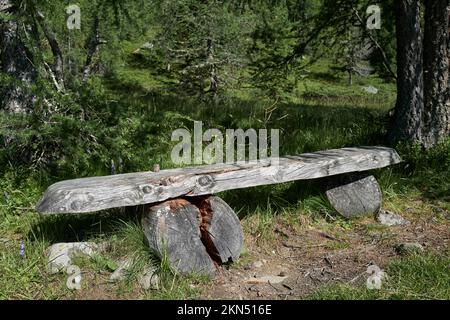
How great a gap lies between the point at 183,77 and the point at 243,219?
8.31m

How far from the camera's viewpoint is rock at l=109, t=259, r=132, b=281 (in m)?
3.54

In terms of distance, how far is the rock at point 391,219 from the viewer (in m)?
4.82

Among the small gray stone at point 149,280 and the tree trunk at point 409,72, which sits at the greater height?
the tree trunk at point 409,72

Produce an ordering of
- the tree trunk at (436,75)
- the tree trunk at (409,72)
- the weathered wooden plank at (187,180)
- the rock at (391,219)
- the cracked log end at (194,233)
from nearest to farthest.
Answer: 1. the weathered wooden plank at (187,180)
2. the cracked log end at (194,233)
3. the rock at (391,219)
4. the tree trunk at (409,72)
5. the tree trunk at (436,75)

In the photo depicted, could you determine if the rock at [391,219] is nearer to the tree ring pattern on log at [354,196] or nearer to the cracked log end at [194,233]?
the tree ring pattern on log at [354,196]

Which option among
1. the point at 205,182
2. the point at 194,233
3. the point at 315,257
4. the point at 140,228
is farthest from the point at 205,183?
the point at 315,257

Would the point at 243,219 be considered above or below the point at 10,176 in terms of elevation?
below

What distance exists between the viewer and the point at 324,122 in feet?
23.7

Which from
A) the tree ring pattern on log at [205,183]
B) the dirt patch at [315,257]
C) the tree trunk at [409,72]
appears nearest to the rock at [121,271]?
the dirt patch at [315,257]

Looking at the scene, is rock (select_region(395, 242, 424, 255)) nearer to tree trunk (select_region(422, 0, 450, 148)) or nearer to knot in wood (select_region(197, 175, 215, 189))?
knot in wood (select_region(197, 175, 215, 189))

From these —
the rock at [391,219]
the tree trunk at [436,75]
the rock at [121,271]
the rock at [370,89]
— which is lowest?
the rock at [370,89]

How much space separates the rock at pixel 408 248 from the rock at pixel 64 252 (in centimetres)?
267
